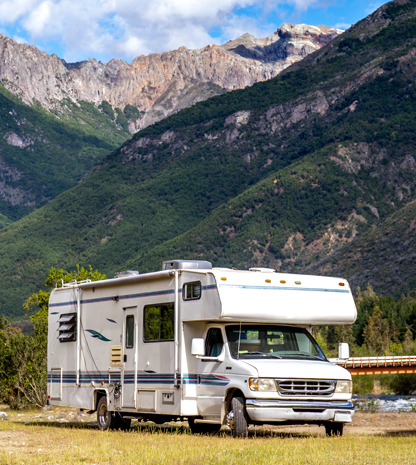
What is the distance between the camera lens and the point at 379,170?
184 metres

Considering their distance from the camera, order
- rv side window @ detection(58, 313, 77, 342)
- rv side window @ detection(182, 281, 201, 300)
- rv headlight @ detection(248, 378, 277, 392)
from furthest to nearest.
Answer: rv side window @ detection(58, 313, 77, 342)
rv side window @ detection(182, 281, 201, 300)
rv headlight @ detection(248, 378, 277, 392)

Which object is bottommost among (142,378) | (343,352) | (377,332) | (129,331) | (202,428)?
(202,428)

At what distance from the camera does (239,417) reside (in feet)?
46.5

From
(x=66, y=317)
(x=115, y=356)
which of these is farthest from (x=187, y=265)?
(x=66, y=317)

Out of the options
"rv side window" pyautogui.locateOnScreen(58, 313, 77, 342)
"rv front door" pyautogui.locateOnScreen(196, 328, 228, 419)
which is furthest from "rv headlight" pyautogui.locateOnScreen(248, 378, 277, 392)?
"rv side window" pyautogui.locateOnScreen(58, 313, 77, 342)

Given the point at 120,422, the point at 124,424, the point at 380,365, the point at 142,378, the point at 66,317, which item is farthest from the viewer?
the point at 380,365

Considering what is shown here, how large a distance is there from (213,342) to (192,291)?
1.08 meters

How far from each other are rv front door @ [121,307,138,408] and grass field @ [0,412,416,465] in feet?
2.64

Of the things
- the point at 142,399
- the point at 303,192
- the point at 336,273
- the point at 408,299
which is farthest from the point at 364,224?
the point at 142,399

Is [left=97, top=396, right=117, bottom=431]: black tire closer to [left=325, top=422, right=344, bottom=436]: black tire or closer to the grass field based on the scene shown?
the grass field

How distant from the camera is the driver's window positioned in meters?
15.0

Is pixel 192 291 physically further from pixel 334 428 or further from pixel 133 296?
pixel 334 428

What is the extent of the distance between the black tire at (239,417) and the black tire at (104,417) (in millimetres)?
4060

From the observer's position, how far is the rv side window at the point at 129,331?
16.7 metres
